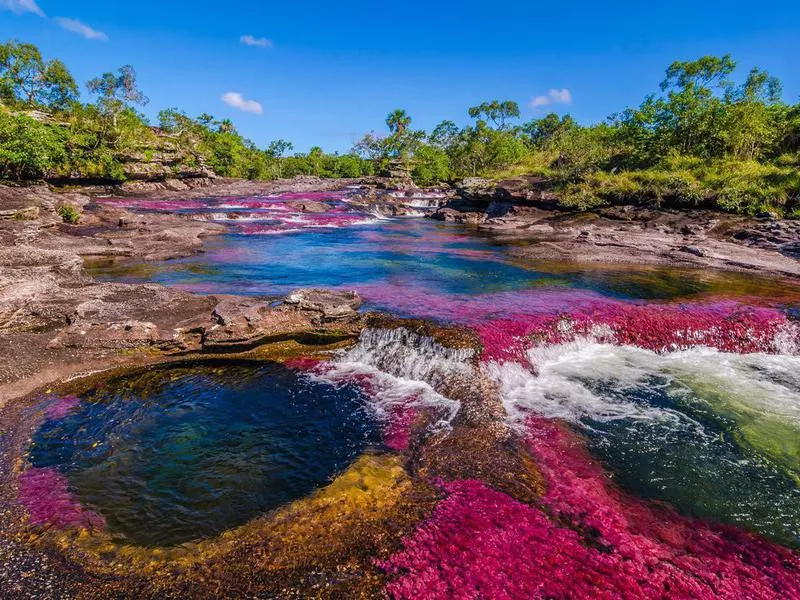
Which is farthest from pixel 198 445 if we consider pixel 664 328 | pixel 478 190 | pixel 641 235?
pixel 478 190

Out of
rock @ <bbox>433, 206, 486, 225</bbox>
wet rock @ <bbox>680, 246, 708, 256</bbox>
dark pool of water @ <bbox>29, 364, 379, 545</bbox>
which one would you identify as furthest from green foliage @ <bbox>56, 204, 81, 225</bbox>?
wet rock @ <bbox>680, 246, 708, 256</bbox>

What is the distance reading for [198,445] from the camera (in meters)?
7.60

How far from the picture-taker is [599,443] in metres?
8.19

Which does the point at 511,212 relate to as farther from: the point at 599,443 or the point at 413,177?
the point at 413,177

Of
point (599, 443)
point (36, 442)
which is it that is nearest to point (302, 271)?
point (36, 442)

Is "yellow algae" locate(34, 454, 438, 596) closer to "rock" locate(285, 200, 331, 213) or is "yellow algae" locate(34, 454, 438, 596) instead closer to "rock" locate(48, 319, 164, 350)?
"rock" locate(48, 319, 164, 350)

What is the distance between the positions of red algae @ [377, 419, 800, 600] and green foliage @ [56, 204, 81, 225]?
102ft

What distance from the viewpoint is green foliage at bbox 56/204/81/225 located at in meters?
26.9

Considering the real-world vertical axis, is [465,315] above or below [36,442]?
above

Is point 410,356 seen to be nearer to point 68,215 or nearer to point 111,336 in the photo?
point 111,336

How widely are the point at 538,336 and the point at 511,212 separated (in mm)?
32174

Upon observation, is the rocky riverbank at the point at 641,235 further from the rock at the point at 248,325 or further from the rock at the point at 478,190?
the rock at the point at 248,325

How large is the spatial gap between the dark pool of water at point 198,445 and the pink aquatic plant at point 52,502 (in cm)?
14

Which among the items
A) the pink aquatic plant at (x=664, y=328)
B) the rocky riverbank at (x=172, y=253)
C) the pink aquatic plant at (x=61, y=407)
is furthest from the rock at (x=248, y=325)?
the pink aquatic plant at (x=664, y=328)
